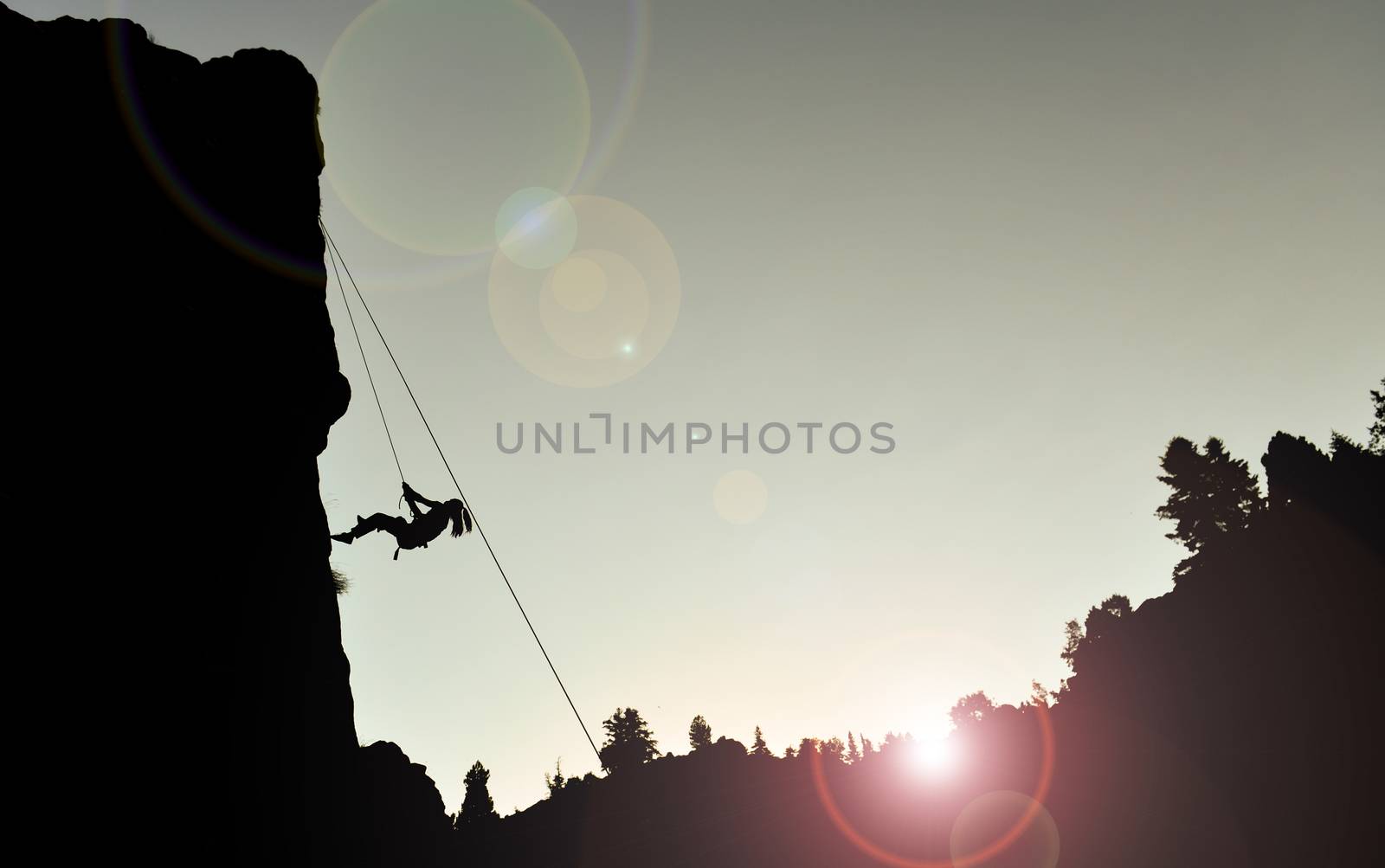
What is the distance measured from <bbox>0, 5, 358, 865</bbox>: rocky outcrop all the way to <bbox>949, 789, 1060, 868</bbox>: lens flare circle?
4815 centimetres

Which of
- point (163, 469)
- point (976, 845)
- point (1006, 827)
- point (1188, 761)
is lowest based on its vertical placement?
point (976, 845)

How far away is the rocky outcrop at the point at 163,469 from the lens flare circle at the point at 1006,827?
158 feet

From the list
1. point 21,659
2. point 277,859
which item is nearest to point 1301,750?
point 277,859

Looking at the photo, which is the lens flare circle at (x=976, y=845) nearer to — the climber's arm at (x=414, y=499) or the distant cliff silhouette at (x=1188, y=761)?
the distant cliff silhouette at (x=1188, y=761)

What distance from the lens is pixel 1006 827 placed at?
47656 mm

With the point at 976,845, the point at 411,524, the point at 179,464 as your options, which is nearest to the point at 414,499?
the point at 411,524

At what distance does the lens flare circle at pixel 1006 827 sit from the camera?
43781 mm

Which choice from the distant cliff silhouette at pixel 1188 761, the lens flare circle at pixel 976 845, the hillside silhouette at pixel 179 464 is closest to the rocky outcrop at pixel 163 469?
the hillside silhouette at pixel 179 464

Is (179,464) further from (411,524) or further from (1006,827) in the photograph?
(1006,827)

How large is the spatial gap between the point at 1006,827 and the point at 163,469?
56251 mm

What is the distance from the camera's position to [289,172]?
14.1m

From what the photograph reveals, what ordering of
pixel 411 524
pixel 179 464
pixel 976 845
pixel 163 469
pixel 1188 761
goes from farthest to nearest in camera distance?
pixel 976 845
pixel 1188 761
pixel 411 524
pixel 179 464
pixel 163 469

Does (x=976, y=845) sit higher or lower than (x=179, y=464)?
lower

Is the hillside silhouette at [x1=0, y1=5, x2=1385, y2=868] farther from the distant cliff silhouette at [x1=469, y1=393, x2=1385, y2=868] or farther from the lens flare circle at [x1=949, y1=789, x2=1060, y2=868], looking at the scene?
the lens flare circle at [x1=949, y1=789, x2=1060, y2=868]
